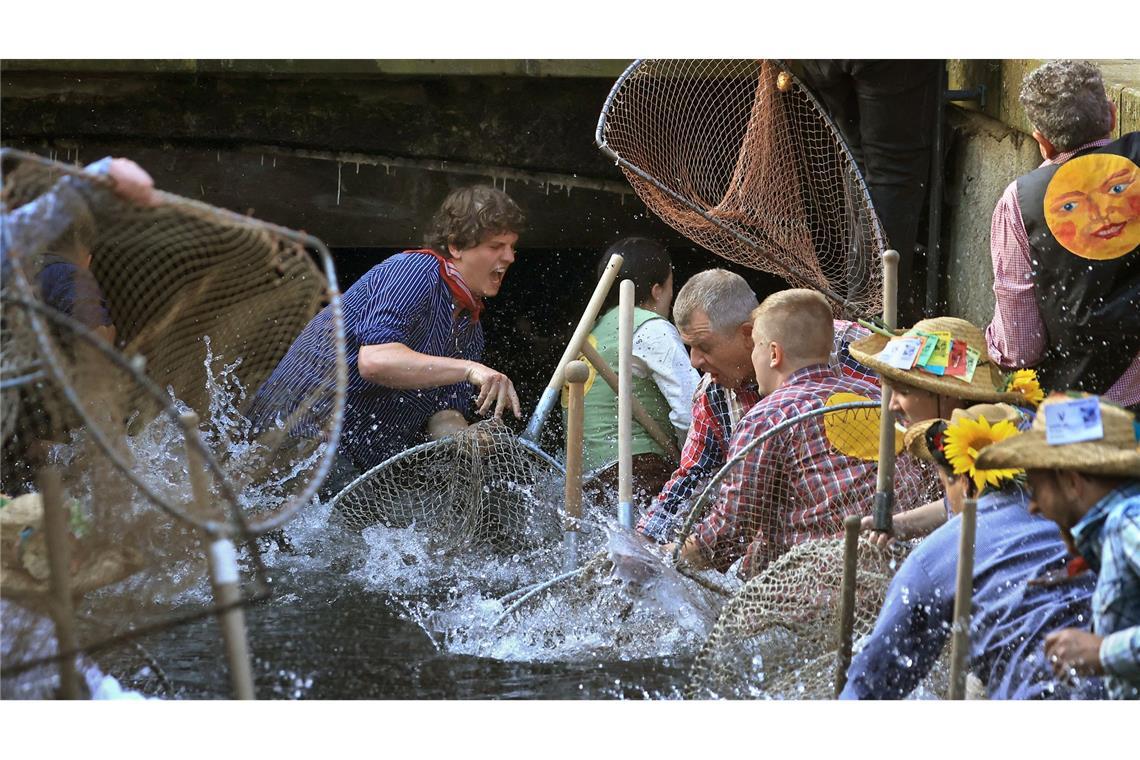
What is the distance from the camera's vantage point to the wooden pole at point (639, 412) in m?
5.55

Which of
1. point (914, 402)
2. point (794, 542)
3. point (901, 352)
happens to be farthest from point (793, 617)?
point (901, 352)

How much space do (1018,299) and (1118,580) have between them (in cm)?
219

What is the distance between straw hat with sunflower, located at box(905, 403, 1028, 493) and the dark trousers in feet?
10.0

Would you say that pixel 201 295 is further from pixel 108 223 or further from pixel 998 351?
pixel 998 351

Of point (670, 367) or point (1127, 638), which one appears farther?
point (670, 367)

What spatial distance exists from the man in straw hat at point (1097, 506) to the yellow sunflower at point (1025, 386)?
29.2 inches

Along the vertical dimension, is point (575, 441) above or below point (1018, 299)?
below

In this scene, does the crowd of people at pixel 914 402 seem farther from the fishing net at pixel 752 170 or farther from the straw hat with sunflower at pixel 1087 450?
the fishing net at pixel 752 170

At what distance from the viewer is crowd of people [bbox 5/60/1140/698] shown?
3102 millimetres

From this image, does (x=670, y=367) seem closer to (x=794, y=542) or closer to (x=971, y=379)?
(x=794, y=542)

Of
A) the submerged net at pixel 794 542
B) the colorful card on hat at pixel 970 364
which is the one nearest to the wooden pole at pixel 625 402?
the submerged net at pixel 794 542

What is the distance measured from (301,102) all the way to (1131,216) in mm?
4818

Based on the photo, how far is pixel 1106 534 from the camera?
299 centimetres

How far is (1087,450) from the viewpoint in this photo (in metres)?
3.00
